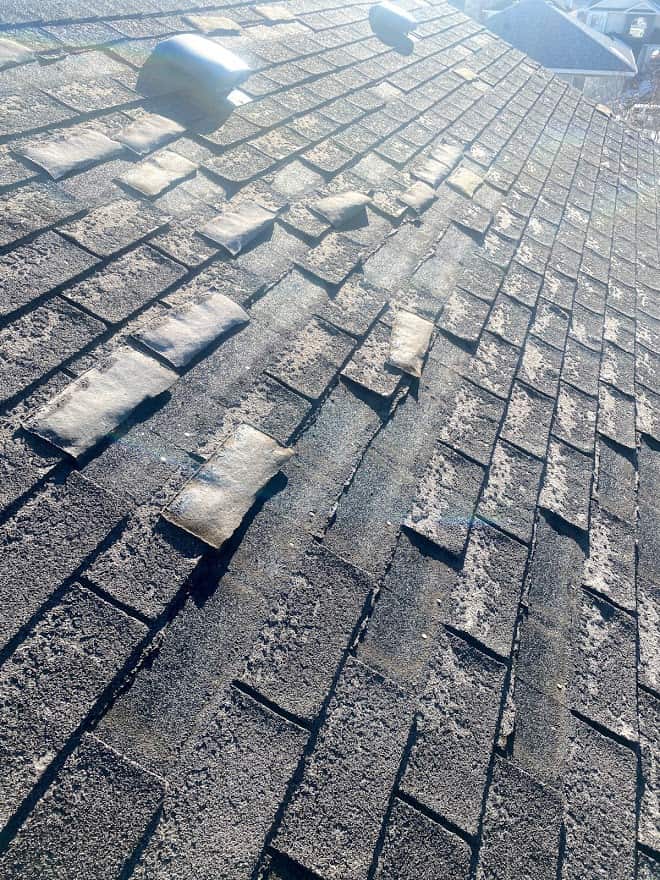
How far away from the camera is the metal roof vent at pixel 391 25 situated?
5857mm

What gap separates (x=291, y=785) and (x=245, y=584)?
519mm

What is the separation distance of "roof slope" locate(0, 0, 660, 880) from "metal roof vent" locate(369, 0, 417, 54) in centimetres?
314

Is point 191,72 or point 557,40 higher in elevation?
point 557,40

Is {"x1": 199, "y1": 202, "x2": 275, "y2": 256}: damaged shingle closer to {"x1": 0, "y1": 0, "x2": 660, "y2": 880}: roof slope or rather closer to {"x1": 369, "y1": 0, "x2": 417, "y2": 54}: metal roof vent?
{"x1": 0, "y1": 0, "x2": 660, "y2": 880}: roof slope

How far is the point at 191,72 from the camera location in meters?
3.37

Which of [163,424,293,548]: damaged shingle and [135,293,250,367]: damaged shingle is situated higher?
[135,293,250,367]: damaged shingle

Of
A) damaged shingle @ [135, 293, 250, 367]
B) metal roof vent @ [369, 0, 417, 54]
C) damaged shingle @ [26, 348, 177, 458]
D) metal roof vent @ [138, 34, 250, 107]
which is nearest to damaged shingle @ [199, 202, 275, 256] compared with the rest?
damaged shingle @ [135, 293, 250, 367]

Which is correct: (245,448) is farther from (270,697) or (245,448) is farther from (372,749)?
(372,749)

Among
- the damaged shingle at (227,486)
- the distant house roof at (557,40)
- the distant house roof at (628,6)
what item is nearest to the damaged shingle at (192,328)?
the damaged shingle at (227,486)

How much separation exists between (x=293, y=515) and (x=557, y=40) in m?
31.3

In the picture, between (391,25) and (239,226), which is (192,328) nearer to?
(239,226)

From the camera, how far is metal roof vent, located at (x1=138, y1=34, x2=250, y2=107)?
3.36 m


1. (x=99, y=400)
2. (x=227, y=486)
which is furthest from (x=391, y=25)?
(x=227, y=486)

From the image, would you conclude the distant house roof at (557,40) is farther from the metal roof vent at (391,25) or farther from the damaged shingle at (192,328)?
the damaged shingle at (192,328)
